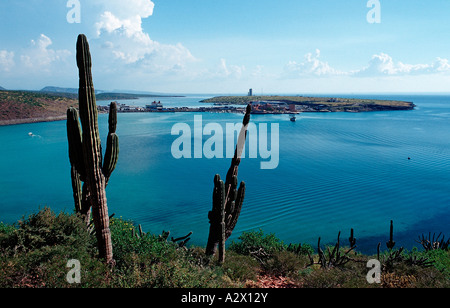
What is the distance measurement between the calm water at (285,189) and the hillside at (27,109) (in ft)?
87.5

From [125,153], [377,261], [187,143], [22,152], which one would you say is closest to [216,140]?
[187,143]

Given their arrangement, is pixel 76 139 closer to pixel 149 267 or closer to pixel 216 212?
A: pixel 149 267

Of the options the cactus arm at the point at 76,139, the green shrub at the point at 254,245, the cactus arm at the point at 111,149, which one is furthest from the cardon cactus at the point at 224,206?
the cactus arm at the point at 76,139

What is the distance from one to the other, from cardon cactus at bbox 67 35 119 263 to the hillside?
7221cm

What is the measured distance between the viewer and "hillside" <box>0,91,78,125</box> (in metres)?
67.3

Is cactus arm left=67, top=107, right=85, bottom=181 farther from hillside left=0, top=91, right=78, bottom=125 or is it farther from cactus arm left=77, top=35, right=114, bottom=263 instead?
hillside left=0, top=91, right=78, bottom=125

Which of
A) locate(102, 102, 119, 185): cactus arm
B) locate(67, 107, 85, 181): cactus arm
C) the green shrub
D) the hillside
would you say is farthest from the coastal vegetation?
the hillside

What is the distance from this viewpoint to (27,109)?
72.2 meters

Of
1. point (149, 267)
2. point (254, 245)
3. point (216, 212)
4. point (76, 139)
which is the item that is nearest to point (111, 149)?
point (76, 139)

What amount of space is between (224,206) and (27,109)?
7998 cm
